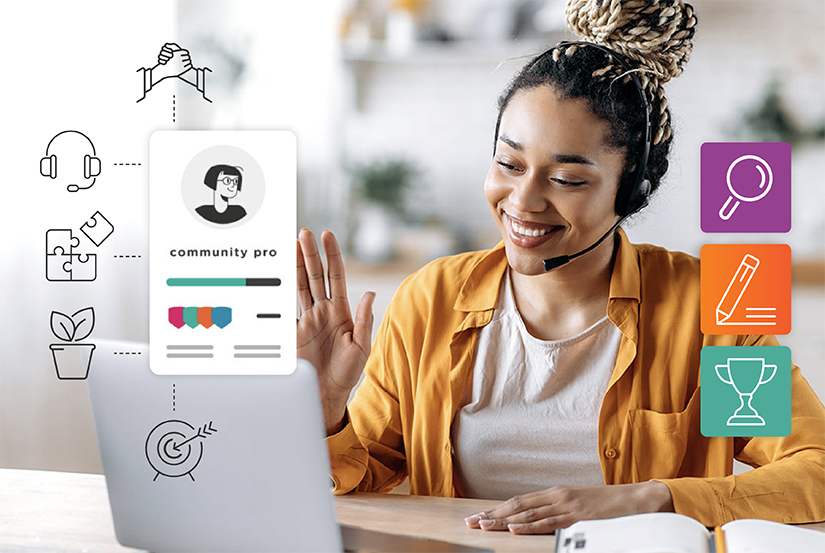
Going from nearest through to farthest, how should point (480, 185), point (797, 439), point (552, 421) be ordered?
point (797, 439) < point (552, 421) < point (480, 185)

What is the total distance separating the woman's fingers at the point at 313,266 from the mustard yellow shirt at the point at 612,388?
0.48ft

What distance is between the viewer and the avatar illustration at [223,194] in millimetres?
573

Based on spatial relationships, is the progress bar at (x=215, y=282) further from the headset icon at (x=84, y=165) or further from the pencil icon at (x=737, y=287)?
the pencil icon at (x=737, y=287)

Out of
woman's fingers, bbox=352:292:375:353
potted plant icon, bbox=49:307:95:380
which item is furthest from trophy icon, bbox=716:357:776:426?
potted plant icon, bbox=49:307:95:380

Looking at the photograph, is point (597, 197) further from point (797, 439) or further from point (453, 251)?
point (453, 251)

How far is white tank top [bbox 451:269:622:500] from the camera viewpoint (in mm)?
899

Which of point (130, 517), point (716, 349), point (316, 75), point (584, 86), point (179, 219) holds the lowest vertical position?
point (130, 517)

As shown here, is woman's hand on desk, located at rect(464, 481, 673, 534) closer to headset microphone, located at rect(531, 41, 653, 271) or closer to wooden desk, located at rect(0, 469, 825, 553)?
wooden desk, located at rect(0, 469, 825, 553)

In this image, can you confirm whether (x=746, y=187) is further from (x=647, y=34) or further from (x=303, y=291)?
(x=303, y=291)

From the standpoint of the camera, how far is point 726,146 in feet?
2.64

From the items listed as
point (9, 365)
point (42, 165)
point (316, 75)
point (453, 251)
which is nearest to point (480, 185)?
point (453, 251)

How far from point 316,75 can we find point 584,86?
4.71 ft

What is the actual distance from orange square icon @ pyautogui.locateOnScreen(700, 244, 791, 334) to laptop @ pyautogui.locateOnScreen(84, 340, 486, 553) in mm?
448

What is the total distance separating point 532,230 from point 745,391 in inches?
10.7
